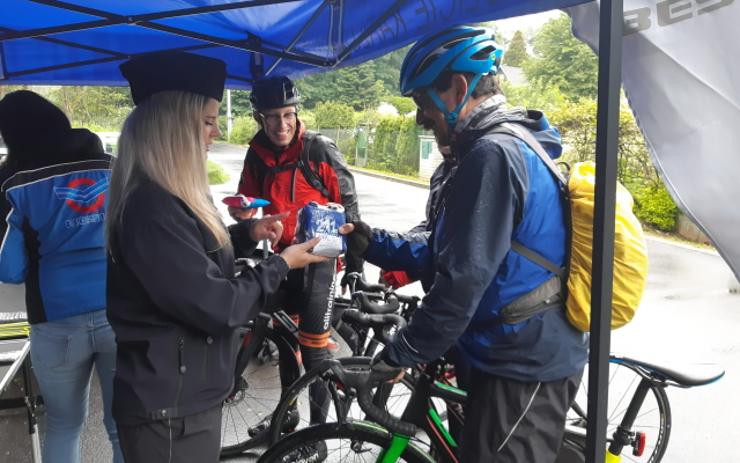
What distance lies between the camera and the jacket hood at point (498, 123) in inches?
68.5

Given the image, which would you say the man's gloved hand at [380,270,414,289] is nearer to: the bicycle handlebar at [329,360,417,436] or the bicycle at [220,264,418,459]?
the bicycle at [220,264,418,459]

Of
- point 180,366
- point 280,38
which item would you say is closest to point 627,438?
point 180,366

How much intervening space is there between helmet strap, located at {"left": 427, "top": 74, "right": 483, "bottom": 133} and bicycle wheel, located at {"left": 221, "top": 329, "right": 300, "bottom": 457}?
196 cm

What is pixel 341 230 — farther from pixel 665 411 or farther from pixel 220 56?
pixel 220 56

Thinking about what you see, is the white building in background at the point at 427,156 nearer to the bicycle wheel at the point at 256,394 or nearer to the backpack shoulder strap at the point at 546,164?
the bicycle wheel at the point at 256,394

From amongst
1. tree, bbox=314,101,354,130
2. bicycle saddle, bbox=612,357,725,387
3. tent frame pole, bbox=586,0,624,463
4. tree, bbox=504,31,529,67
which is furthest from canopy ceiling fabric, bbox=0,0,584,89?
tree, bbox=504,31,529,67

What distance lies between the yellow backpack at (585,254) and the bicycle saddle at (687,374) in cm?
103

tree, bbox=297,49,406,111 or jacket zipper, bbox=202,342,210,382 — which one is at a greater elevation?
tree, bbox=297,49,406,111

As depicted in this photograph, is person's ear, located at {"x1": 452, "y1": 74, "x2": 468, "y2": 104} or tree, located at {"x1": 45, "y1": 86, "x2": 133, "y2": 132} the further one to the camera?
tree, located at {"x1": 45, "y1": 86, "x2": 133, "y2": 132}

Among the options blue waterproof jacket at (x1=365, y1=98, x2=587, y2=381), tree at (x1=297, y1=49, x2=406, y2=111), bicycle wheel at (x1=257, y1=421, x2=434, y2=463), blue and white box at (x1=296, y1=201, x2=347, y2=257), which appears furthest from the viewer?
tree at (x1=297, y1=49, x2=406, y2=111)

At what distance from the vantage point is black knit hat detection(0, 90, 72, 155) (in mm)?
2219

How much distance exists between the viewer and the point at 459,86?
1823 mm

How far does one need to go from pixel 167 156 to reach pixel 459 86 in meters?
0.91

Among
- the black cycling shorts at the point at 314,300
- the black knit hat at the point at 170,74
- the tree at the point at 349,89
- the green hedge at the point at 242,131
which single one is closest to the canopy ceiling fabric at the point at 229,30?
the black knit hat at the point at 170,74
